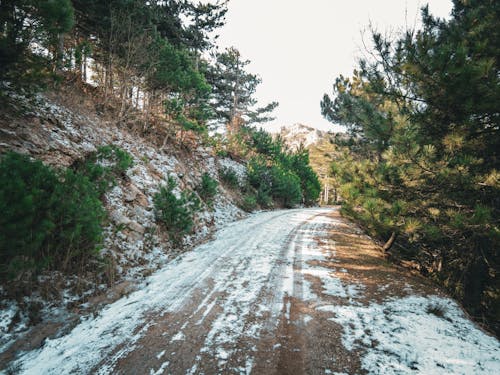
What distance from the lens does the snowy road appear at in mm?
2203

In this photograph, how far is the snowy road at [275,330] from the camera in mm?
2203

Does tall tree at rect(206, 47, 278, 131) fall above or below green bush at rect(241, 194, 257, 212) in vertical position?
above

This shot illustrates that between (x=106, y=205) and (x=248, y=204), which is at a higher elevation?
(x=106, y=205)

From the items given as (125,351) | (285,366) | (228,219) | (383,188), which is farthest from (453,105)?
(228,219)

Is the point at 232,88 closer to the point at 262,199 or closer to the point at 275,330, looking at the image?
the point at 262,199

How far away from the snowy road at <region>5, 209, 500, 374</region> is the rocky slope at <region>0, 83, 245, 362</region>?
513mm

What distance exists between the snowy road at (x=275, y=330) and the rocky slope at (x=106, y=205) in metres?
0.51

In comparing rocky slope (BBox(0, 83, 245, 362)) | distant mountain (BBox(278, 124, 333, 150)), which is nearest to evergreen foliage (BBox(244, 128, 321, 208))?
rocky slope (BBox(0, 83, 245, 362))

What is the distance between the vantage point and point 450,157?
141 inches

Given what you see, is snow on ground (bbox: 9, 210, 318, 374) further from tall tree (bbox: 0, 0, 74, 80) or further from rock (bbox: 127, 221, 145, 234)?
tall tree (bbox: 0, 0, 74, 80)

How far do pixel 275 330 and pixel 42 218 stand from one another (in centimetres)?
343

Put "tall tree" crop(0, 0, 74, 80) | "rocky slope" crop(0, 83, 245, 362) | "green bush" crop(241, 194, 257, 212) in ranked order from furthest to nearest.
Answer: "green bush" crop(241, 194, 257, 212), "tall tree" crop(0, 0, 74, 80), "rocky slope" crop(0, 83, 245, 362)

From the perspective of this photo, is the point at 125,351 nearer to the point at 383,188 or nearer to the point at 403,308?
the point at 403,308

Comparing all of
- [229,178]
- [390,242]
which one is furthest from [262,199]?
[390,242]
